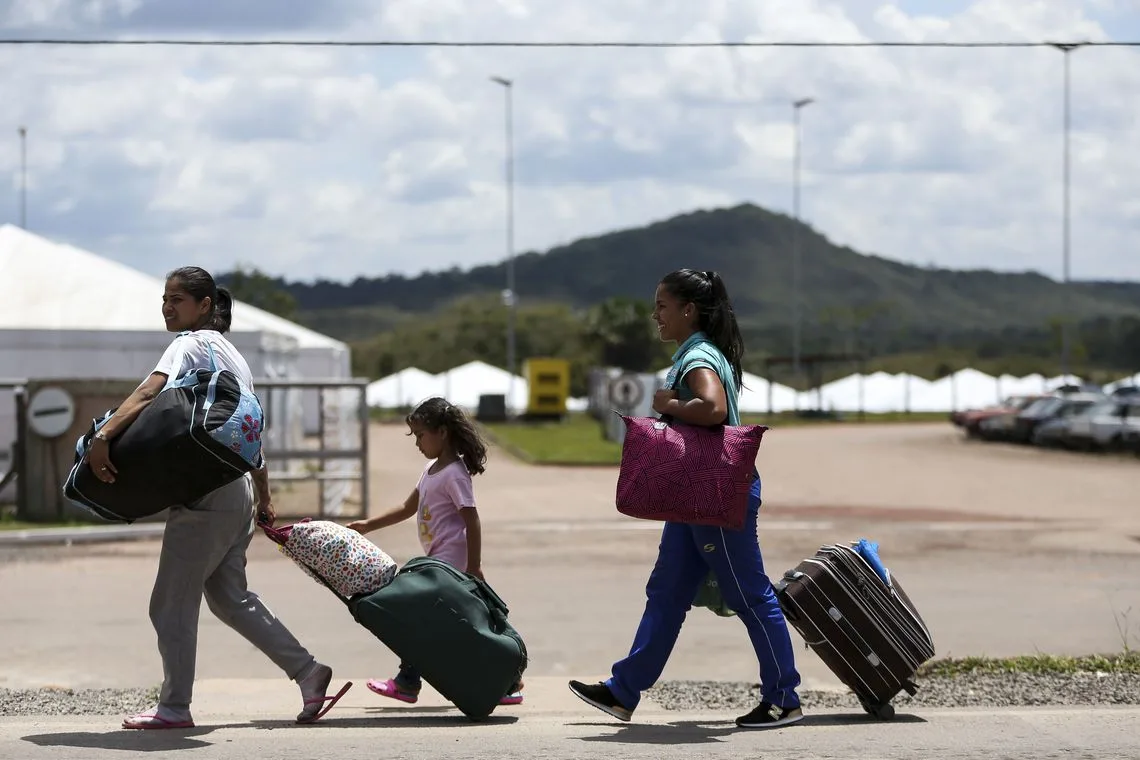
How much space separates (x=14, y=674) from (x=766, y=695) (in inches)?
173

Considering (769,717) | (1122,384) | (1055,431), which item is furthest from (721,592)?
(1122,384)

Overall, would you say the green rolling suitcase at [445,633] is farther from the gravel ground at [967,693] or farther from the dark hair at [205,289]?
the gravel ground at [967,693]

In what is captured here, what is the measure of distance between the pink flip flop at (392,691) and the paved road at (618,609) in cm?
14

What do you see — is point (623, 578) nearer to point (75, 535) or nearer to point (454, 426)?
point (75, 535)

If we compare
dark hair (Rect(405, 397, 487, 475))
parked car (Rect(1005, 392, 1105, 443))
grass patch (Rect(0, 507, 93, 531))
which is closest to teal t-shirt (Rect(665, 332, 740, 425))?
dark hair (Rect(405, 397, 487, 475))

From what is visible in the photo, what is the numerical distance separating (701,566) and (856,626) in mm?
705

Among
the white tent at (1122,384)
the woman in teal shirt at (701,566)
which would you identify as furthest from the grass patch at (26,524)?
the white tent at (1122,384)

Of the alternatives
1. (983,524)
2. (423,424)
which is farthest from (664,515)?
(983,524)

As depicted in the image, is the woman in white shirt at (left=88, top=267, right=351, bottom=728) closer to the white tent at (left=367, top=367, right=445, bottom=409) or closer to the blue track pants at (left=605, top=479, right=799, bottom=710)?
the blue track pants at (left=605, top=479, right=799, bottom=710)

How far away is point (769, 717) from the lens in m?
6.52

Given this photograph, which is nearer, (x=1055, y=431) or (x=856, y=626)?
(x=856, y=626)

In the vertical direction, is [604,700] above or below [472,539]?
below

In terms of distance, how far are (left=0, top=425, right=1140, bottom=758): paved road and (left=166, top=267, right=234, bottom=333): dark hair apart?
5.34ft

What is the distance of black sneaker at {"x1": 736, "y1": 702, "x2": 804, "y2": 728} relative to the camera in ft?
21.4
